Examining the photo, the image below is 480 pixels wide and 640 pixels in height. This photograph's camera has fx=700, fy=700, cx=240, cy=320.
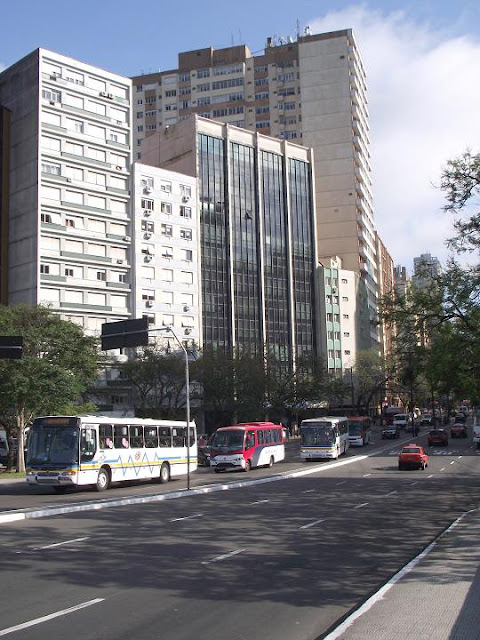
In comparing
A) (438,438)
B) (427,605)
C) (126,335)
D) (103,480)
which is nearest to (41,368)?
(103,480)

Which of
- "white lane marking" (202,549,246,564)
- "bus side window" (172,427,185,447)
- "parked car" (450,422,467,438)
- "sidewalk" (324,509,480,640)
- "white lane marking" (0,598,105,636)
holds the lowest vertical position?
"parked car" (450,422,467,438)

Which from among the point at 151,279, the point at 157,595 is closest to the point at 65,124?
the point at 151,279

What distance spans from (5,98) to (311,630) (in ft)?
235

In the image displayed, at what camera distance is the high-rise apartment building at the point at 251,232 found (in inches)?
3703

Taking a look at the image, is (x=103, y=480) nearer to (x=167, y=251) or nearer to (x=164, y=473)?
(x=164, y=473)

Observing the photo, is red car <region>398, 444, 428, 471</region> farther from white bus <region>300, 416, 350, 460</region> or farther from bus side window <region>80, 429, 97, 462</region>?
bus side window <region>80, 429, 97, 462</region>

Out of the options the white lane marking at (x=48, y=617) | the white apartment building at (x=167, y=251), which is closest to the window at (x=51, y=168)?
the white apartment building at (x=167, y=251)

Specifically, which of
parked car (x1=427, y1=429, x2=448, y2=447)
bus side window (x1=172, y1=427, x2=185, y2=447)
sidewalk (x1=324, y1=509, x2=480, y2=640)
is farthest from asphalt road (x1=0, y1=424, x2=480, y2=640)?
parked car (x1=427, y1=429, x2=448, y2=447)

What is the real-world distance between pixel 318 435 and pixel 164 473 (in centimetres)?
1754

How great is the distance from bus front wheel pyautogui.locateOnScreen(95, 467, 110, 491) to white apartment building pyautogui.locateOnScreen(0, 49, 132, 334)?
3734cm

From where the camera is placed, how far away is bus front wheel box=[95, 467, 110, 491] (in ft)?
94.0

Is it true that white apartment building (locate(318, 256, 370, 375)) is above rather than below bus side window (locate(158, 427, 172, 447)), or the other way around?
above

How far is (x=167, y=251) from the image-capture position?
266ft

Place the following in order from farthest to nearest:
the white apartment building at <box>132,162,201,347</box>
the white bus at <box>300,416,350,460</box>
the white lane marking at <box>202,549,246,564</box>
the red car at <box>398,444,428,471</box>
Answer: the white apartment building at <box>132,162,201,347</box> < the white bus at <box>300,416,350,460</box> < the red car at <box>398,444,428,471</box> < the white lane marking at <box>202,549,246,564</box>
